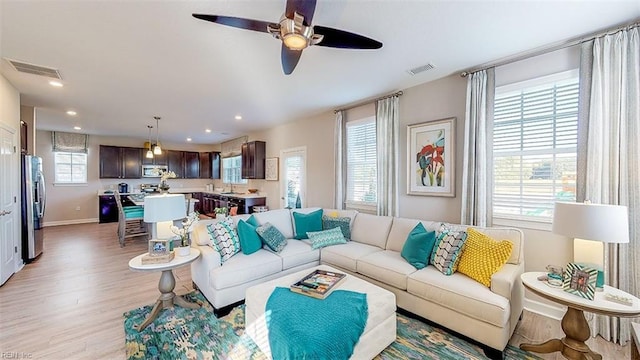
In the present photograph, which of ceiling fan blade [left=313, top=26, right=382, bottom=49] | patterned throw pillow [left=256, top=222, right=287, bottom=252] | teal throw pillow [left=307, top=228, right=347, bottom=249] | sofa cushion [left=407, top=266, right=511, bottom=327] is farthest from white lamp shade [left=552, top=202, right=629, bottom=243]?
patterned throw pillow [left=256, top=222, right=287, bottom=252]

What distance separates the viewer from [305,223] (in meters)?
3.81

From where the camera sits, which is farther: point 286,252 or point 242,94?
point 242,94

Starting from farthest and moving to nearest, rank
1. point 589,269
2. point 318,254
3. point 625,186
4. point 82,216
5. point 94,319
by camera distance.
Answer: point 82,216, point 318,254, point 94,319, point 625,186, point 589,269

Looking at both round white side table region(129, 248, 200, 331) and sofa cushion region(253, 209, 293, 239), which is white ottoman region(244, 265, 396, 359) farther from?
sofa cushion region(253, 209, 293, 239)

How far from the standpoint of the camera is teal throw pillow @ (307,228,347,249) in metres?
3.45

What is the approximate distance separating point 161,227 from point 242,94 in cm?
234

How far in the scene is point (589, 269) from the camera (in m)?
1.88

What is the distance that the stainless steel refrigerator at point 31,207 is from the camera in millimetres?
3961

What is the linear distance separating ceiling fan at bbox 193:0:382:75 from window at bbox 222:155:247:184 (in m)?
6.76

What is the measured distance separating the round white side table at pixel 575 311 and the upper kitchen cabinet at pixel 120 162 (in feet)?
33.8

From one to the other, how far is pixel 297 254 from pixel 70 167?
28.4 ft

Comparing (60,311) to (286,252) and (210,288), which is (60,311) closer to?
(210,288)

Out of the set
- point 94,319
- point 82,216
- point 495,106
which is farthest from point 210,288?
point 82,216

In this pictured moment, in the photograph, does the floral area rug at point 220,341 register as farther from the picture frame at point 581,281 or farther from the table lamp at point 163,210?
the table lamp at point 163,210
